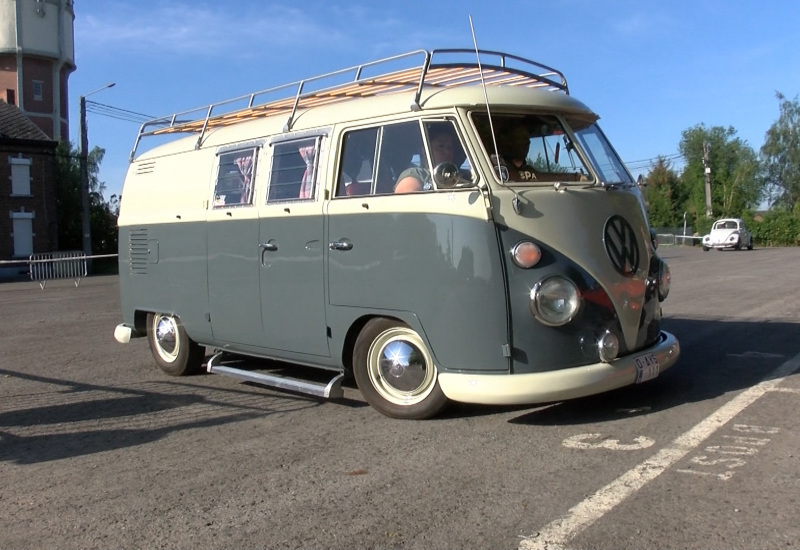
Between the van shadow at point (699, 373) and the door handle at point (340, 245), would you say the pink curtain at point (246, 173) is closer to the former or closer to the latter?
→ the door handle at point (340, 245)

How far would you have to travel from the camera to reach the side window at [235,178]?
7.77 metres

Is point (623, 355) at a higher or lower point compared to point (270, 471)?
higher

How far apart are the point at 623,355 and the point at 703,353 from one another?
323 cm

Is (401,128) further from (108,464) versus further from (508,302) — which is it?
(108,464)

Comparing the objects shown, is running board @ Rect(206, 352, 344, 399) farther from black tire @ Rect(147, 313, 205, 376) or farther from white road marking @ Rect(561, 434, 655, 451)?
white road marking @ Rect(561, 434, 655, 451)

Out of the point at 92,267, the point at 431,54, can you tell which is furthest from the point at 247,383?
the point at 92,267

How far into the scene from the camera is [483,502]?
4.60 metres

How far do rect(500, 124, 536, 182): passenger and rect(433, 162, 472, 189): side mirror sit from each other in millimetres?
391

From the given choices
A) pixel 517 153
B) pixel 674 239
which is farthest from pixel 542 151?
pixel 674 239

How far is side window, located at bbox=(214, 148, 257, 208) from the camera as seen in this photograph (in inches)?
306

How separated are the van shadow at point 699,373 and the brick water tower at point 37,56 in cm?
5573

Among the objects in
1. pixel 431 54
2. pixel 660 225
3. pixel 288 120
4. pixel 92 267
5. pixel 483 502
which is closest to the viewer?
pixel 483 502

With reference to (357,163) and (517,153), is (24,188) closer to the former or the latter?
(357,163)

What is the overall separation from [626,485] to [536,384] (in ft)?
3.94
